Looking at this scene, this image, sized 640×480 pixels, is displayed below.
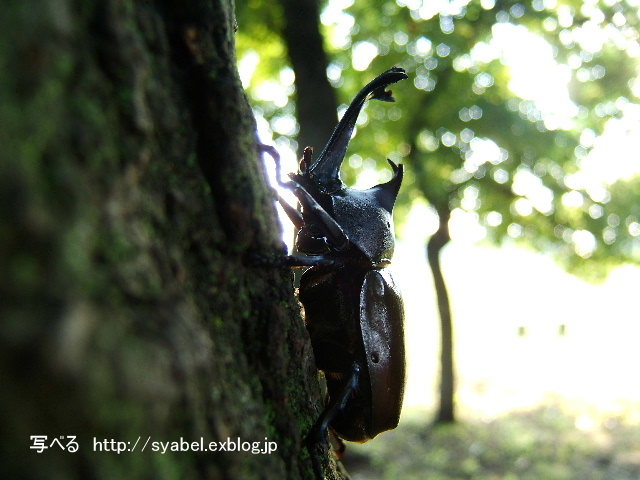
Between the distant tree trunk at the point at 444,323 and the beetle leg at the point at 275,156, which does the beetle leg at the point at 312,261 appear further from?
the distant tree trunk at the point at 444,323

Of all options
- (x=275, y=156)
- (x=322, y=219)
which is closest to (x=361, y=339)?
(x=322, y=219)

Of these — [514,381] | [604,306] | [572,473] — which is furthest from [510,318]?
[572,473]

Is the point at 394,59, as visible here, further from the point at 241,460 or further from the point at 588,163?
the point at 241,460

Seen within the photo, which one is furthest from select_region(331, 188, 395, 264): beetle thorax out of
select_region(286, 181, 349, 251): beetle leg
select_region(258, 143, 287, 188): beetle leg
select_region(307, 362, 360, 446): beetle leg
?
select_region(307, 362, 360, 446): beetle leg

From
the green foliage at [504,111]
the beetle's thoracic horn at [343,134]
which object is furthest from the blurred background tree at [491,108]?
the beetle's thoracic horn at [343,134]

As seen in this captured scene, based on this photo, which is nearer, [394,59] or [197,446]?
[197,446]

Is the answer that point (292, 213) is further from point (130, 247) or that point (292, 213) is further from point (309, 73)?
point (309, 73)
